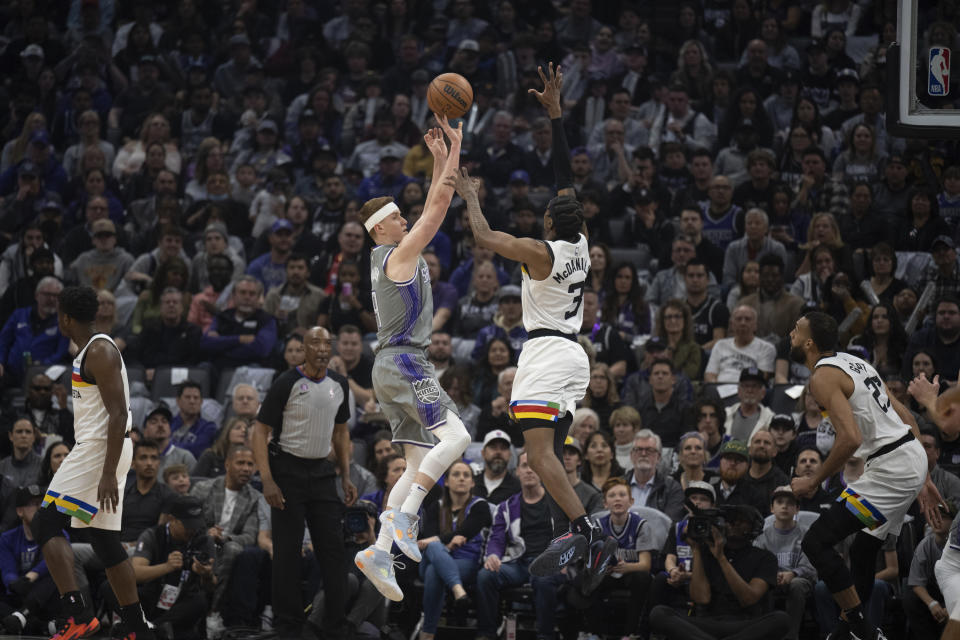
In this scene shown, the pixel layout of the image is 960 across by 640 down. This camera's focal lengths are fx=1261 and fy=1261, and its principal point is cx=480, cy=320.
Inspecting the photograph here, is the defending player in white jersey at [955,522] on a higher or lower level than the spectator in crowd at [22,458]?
higher

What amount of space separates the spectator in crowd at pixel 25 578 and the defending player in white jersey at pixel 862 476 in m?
6.83

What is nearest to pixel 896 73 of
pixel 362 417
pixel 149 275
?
pixel 362 417

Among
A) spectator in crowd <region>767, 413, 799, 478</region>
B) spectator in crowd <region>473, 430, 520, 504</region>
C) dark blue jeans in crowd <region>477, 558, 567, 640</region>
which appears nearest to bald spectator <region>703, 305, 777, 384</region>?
spectator in crowd <region>767, 413, 799, 478</region>

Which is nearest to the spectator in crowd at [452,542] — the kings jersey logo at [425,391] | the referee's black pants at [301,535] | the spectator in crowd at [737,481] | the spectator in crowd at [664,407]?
the referee's black pants at [301,535]

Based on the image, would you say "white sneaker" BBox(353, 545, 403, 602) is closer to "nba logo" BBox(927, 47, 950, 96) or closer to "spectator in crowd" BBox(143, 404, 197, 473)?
"nba logo" BBox(927, 47, 950, 96)

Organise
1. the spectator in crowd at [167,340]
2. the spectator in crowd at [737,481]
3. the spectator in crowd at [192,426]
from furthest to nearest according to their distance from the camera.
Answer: the spectator in crowd at [167,340] → the spectator in crowd at [192,426] → the spectator in crowd at [737,481]

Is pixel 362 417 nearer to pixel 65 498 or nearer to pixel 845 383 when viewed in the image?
pixel 65 498

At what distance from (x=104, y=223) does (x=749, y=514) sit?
9.29 meters

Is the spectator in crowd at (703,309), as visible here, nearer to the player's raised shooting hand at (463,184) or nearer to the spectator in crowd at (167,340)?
the spectator in crowd at (167,340)

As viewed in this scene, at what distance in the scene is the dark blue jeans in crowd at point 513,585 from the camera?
35.4 ft

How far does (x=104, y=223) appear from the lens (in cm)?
1592

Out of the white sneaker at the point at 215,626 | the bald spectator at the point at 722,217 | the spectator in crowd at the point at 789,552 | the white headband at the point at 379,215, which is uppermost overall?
the white headband at the point at 379,215

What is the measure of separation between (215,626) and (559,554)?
4.44 metres

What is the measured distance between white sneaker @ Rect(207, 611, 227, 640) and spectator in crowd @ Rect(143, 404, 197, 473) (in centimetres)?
197
